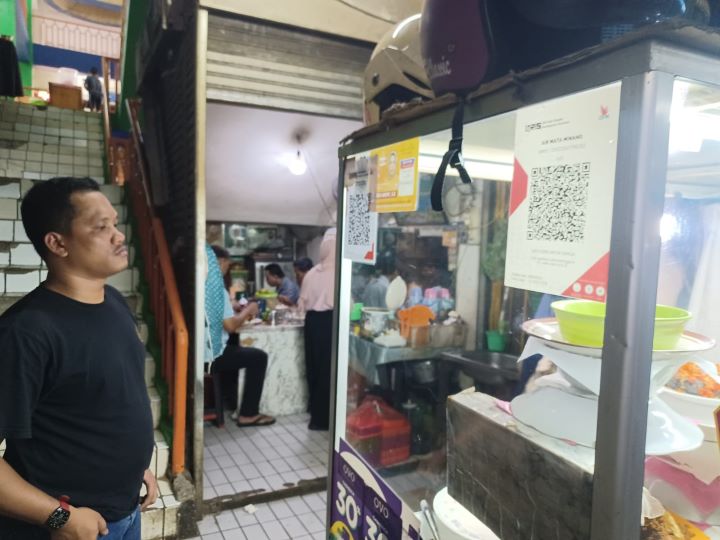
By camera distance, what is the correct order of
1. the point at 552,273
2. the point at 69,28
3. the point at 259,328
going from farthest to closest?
the point at 69,28
the point at 259,328
the point at 552,273

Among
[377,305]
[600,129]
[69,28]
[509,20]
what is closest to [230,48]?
[377,305]

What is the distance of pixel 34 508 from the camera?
4.27 feet

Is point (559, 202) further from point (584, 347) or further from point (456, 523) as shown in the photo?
point (456, 523)

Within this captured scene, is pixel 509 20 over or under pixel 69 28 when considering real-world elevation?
under

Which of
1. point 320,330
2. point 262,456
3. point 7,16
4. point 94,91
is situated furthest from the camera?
point 94,91

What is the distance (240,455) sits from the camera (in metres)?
3.68

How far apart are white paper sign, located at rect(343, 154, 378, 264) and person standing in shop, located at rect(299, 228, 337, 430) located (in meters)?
2.60

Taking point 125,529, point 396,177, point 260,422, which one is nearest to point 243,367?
point 260,422

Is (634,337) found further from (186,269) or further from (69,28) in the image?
(69,28)

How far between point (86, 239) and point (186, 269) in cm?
157

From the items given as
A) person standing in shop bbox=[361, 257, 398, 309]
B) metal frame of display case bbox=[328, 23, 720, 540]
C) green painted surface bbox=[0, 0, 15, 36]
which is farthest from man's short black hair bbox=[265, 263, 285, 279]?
green painted surface bbox=[0, 0, 15, 36]

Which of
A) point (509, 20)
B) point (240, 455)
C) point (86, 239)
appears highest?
point (509, 20)

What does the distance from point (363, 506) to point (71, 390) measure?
89cm

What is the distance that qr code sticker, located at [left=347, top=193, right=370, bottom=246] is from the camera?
4.69 feet
